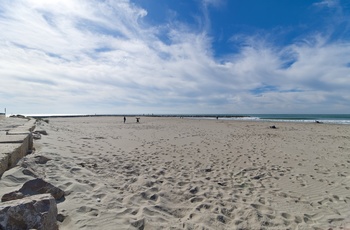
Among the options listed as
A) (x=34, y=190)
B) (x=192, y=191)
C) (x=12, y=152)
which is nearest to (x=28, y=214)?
(x=34, y=190)

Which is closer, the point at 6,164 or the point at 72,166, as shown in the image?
the point at 6,164

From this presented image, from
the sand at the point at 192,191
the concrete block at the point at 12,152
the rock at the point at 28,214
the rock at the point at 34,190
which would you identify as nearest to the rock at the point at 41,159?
the sand at the point at 192,191

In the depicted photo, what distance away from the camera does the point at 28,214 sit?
2.33 metres

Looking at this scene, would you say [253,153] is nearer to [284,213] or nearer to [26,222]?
[284,213]

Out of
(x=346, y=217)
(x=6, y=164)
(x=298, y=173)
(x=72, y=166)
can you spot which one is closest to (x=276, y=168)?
(x=298, y=173)

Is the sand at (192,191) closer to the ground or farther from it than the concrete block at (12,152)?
closer to the ground

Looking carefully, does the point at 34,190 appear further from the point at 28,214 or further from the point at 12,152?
the point at 12,152

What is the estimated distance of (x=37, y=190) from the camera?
3414mm

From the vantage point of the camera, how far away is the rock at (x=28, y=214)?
2234 mm

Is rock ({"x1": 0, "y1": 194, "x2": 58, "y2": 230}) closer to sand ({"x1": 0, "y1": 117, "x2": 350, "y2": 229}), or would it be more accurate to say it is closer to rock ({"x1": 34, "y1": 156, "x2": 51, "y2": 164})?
sand ({"x1": 0, "y1": 117, "x2": 350, "y2": 229})

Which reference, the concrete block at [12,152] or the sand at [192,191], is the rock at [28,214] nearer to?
the sand at [192,191]

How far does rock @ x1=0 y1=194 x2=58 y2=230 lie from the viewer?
2234 mm

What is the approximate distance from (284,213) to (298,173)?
3.17 meters

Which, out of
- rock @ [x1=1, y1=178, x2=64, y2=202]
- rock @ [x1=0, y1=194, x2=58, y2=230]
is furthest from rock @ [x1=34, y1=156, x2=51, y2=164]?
rock @ [x1=0, y1=194, x2=58, y2=230]
